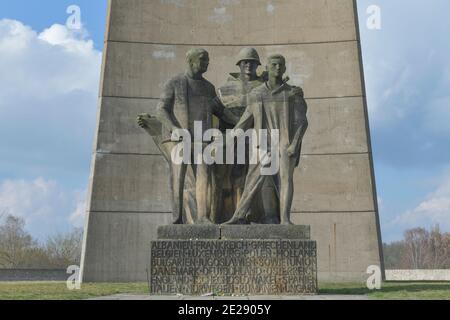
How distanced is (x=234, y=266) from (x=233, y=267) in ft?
0.07

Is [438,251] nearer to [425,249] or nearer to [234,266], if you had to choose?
[425,249]

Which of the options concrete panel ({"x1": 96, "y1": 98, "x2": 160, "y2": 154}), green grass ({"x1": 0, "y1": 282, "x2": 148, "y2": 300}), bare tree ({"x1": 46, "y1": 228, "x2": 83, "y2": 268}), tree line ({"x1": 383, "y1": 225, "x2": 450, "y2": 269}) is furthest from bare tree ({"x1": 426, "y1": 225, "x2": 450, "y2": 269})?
green grass ({"x1": 0, "y1": 282, "x2": 148, "y2": 300})

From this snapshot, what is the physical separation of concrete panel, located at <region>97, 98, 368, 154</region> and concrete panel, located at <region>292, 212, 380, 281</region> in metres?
1.77

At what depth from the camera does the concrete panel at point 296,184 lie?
15781mm

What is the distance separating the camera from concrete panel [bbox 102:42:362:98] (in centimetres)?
1638

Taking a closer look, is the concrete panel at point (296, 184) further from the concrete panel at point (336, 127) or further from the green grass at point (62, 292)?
the green grass at point (62, 292)

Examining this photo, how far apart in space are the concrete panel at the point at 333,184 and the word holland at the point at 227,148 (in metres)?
6.70

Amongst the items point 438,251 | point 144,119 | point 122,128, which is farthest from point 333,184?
point 438,251

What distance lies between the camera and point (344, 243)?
15.7m

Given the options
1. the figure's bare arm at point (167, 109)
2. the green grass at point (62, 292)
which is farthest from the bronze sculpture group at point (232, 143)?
the green grass at point (62, 292)
